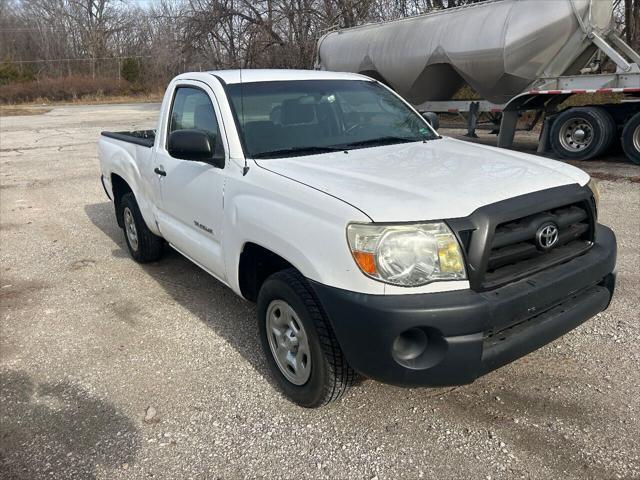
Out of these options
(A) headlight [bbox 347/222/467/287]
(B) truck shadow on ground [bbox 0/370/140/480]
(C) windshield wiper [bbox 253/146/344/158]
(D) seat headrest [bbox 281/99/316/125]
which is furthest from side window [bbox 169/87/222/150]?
(B) truck shadow on ground [bbox 0/370/140/480]

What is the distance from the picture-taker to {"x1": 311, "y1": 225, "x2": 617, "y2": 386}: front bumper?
2383 mm

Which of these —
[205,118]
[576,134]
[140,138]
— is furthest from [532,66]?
[205,118]

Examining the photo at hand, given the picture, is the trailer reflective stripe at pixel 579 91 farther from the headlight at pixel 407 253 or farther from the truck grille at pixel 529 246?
the headlight at pixel 407 253

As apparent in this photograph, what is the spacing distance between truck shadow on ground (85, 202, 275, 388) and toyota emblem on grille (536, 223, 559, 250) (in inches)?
68.7

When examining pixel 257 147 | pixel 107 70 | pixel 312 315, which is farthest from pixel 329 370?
pixel 107 70

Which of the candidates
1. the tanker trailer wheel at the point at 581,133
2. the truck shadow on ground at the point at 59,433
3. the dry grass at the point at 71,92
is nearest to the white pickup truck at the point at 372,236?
the truck shadow on ground at the point at 59,433

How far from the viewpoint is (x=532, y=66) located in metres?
10.7

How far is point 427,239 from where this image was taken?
2.45m

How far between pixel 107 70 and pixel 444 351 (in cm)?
5786

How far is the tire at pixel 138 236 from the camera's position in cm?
527

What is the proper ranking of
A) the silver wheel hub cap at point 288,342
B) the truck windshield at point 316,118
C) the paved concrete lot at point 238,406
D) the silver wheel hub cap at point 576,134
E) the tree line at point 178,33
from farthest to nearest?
the tree line at point 178,33 → the silver wheel hub cap at point 576,134 → the truck windshield at point 316,118 → the silver wheel hub cap at point 288,342 → the paved concrete lot at point 238,406

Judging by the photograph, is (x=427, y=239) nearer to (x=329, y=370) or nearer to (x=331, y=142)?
(x=329, y=370)

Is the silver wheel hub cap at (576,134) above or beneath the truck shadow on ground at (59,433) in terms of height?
above

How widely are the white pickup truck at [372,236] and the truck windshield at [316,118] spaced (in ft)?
0.04
